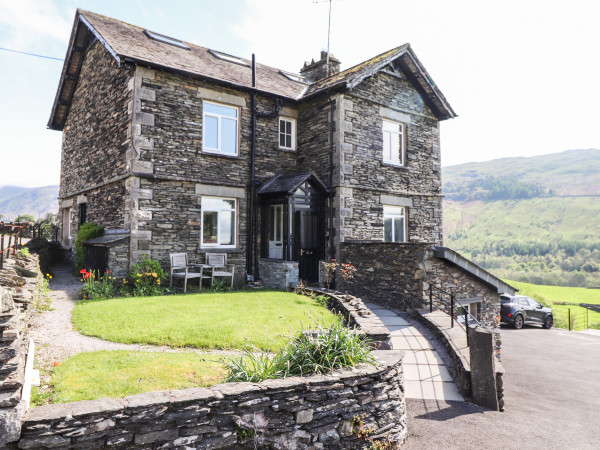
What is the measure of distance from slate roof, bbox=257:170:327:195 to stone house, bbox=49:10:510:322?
0.06 meters

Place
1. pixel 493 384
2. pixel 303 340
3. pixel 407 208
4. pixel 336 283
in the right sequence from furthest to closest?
pixel 407 208
pixel 336 283
pixel 493 384
pixel 303 340

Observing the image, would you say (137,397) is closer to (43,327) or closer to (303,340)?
(303,340)

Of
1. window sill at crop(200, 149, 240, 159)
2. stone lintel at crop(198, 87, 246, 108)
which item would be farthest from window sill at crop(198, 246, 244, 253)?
stone lintel at crop(198, 87, 246, 108)

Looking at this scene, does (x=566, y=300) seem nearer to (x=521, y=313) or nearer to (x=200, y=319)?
(x=521, y=313)

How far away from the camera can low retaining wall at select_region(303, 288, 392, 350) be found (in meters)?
6.94

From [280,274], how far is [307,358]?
7.05m

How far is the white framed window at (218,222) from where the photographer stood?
12.6 m

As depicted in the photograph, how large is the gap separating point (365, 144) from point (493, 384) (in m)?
9.46

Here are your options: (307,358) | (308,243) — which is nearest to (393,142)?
(308,243)

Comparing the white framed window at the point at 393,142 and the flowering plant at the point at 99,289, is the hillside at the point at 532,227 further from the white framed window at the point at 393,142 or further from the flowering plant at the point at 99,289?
the flowering plant at the point at 99,289

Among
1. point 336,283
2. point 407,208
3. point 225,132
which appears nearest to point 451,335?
point 336,283

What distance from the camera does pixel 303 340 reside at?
216 inches

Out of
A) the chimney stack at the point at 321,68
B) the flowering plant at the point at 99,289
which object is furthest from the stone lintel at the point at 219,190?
the chimney stack at the point at 321,68

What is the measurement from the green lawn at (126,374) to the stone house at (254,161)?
6126 mm
